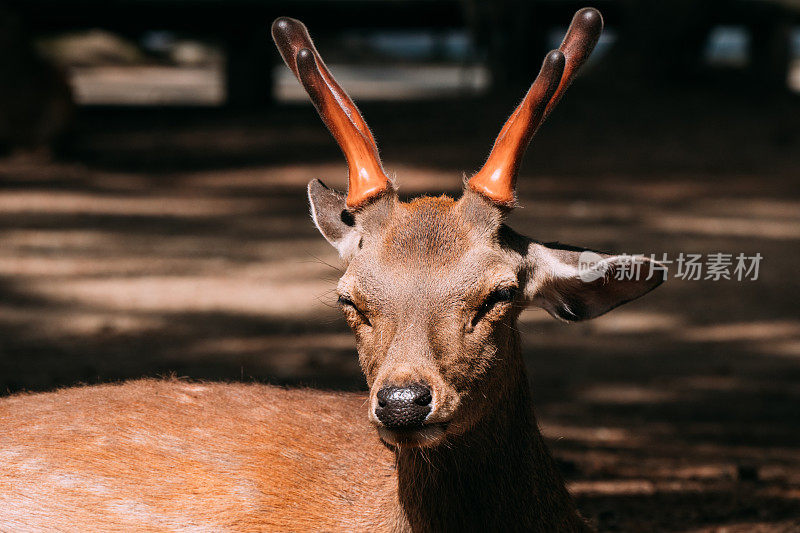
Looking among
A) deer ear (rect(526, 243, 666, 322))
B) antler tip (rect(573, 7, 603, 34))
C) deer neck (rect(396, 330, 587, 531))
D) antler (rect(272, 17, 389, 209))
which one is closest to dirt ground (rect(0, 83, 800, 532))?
deer ear (rect(526, 243, 666, 322))

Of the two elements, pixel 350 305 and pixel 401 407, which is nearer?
pixel 401 407

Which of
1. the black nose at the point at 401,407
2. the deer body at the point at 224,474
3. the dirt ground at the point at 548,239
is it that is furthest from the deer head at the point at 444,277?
the dirt ground at the point at 548,239

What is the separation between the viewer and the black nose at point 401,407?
9.48 feet

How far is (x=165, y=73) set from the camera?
28.5m

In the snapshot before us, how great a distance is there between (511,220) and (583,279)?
21.3 ft

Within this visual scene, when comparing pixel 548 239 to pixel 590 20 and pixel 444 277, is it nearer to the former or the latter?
pixel 590 20

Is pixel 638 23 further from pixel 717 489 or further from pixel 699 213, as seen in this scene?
pixel 717 489

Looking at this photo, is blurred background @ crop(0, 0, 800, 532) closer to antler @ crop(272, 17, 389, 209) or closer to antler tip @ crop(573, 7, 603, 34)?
antler @ crop(272, 17, 389, 209)

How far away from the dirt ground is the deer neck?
0.82 metres

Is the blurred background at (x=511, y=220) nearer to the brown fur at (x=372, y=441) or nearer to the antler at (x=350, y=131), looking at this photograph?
the antler at (x=350, y=131)

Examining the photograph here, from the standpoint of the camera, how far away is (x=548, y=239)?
376 inches

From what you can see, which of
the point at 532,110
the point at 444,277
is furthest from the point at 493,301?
the point at 532,110

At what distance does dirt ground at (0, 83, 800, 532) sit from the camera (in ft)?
19.0

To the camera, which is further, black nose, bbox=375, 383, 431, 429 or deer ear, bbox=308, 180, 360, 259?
deer ear, bbox=308, 180, 360, 259
